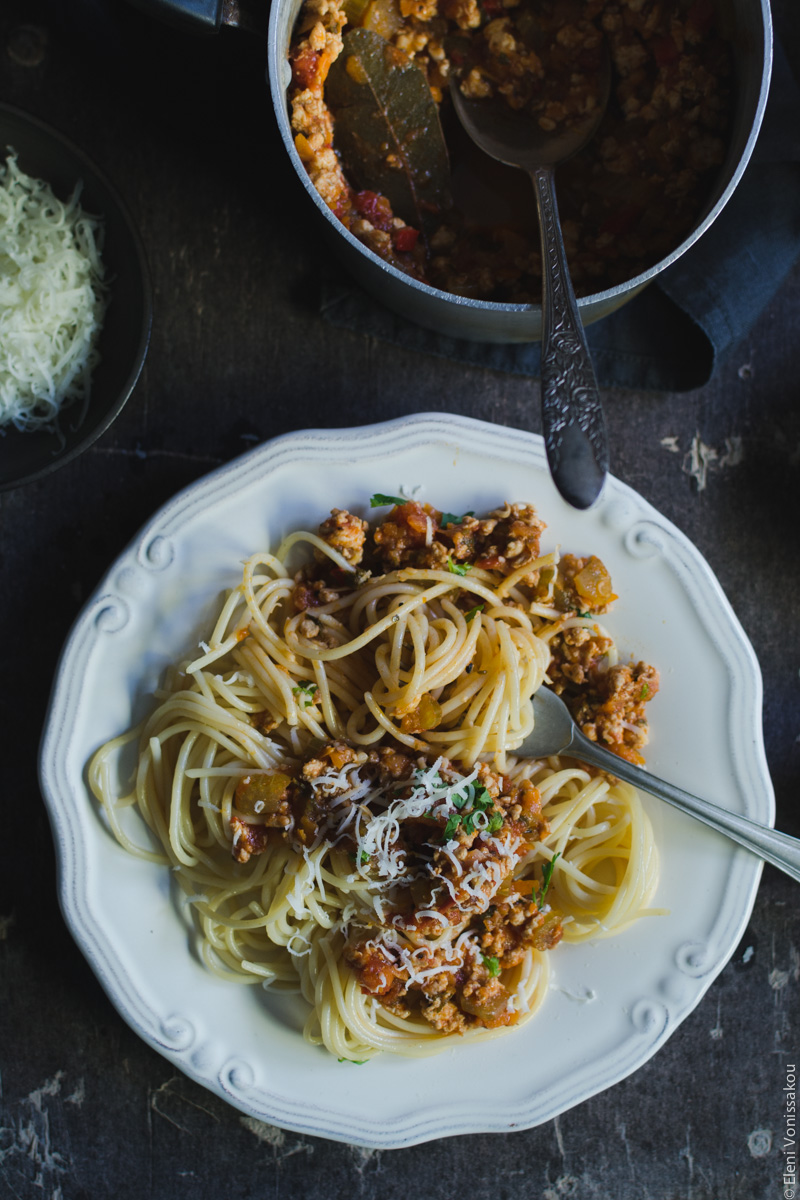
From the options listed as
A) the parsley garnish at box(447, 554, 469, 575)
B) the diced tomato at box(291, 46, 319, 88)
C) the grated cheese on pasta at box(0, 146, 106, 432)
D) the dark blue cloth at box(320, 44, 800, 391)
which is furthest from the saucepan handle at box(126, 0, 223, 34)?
the parsley garnish at box(447, 554, 469, 575)

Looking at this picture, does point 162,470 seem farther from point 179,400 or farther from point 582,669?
point 582,669

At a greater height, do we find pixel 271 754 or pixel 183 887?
pixel 271 754

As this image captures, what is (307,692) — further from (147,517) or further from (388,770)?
(147,517)

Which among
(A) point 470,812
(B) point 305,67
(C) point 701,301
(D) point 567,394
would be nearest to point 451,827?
(A) point 470,812

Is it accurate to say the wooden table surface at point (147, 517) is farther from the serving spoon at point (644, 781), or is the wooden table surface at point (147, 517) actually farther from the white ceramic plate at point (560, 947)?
the serving spoon at point (644, 781)

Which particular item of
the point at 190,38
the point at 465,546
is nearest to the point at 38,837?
the point at 465,546

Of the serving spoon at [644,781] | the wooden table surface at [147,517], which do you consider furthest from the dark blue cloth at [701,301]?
the serving spoon at [644,781]
